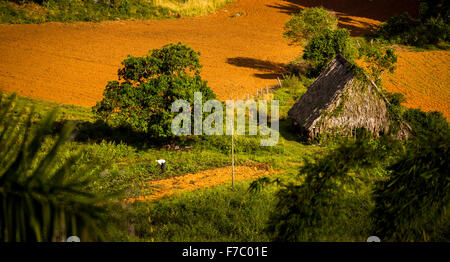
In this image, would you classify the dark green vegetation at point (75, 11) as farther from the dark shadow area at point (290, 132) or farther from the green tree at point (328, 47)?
the dark shadow area at point (290, 132)

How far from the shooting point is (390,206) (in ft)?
12.4

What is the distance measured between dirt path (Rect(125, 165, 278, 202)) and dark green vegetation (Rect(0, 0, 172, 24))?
68.7ft

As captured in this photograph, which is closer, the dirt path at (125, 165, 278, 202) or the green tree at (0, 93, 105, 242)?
the green tree at (0, 93, 105, 242)

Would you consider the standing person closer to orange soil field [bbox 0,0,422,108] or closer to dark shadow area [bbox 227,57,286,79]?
orange soil field [bbox 0,0,422,108]

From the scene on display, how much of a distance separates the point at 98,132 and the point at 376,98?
9.19m

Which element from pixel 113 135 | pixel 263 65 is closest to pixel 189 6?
pixel 263 65

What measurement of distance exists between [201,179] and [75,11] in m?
22.6

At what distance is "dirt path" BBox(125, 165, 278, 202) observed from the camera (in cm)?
865

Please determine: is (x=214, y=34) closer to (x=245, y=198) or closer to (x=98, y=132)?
(x=98, y=132)

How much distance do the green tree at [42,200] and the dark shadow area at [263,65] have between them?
18.1 m

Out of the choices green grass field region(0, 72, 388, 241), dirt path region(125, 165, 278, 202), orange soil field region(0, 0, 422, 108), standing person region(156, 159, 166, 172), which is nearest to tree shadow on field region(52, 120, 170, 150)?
green grass field region(0, 72, 388, 241)

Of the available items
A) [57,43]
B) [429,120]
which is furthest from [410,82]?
[57,43]

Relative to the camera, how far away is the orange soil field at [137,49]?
16.1 meters

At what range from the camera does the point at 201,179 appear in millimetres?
9305
